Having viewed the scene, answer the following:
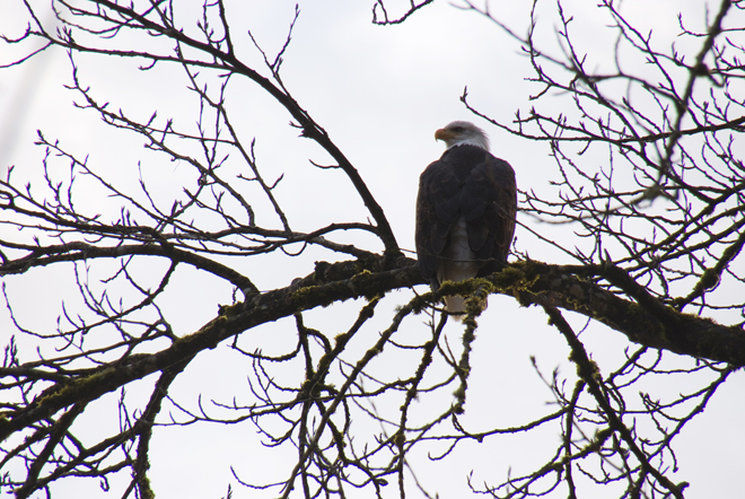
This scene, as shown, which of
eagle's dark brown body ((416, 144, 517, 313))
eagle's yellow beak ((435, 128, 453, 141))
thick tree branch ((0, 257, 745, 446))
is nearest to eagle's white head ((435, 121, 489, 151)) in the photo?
eagle's yellow beak ((435, 128, 453, 141))

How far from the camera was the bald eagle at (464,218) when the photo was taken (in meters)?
5.14

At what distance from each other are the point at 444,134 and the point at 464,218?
97.5 inches

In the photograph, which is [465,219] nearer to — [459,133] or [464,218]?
[464,218]

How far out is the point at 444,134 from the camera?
7562 mm

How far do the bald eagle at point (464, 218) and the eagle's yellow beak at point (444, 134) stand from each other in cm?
171

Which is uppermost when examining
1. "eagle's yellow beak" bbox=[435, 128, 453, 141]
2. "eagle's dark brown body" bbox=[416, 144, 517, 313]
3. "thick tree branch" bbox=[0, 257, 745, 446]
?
"eagle's yellow beak" bbox=[435, 128, 453, 141]

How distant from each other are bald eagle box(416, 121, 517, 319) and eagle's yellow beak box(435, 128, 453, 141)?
5.61 ft

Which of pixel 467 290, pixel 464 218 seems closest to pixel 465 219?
pixel 464 218

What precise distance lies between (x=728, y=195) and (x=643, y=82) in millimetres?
1755

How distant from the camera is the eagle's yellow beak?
757 centimetres

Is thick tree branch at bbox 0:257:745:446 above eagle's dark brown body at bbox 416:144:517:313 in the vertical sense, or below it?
below

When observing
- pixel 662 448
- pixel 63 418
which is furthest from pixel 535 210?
pixel 63 418

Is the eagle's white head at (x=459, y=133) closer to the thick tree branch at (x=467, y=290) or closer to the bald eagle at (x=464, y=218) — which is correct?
the bald eagle at (x=464, y=218)

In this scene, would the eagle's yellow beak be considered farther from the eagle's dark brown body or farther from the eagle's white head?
the eagle's dark brown body
